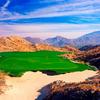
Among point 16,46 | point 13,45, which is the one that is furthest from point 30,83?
point 13,45

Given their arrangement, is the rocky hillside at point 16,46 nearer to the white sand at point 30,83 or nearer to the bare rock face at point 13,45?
the bare rock face at point 13,45

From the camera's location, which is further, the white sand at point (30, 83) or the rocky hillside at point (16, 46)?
the rocky hillside at point (16, 46)

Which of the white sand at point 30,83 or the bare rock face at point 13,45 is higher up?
the bare rock face at point 13,45

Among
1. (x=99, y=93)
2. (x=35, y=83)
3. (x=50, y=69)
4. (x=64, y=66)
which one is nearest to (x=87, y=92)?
(x=99, y=93)

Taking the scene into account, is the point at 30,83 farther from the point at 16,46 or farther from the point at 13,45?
the point at 13,45

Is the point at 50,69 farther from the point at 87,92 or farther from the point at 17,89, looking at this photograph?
the point at 87,92

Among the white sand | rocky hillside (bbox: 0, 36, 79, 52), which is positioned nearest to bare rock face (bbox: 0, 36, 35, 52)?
rocky hillside (bbox: 0, 36, 79, 52)

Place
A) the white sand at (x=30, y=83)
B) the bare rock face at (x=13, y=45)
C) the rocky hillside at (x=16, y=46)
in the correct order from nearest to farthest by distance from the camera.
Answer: the white sand at (x=30, y=83) < the bare rock face at (x=13, y=45) < the rocky hillside at (x=16, y=46)

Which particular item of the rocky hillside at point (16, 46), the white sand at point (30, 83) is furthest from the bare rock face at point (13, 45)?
the white sand at point (30, 83)

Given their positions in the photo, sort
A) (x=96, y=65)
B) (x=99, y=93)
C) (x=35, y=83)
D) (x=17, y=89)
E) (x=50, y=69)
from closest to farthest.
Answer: (x=99, y=93) < (x=17, y=89) < (x=35, y=83) < (x=50, y=69) < (x=96, y=65)

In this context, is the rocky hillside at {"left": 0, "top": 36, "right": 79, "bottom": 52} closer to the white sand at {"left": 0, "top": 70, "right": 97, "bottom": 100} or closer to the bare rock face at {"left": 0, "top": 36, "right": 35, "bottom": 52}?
the bare rock face at {"left": 0, "top": 36, "right": 35, "bottom": 52}
